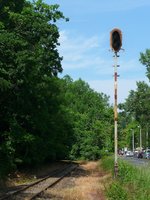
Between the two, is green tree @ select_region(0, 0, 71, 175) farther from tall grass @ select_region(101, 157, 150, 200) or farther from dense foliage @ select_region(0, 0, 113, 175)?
tall grass @ select_region(101, 157, 150, 200)

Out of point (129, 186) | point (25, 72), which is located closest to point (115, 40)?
point (129, 186)

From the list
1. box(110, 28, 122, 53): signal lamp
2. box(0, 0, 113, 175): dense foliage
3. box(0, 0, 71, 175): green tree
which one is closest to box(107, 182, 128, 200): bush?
box(110, 28, 122, 53): signal lamp

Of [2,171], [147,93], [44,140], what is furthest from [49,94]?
[147,93]

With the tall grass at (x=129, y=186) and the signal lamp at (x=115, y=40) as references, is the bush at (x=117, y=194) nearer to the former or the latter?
the tall grass at (x=129, y=186)

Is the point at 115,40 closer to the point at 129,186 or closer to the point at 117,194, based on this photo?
the point at 129,186

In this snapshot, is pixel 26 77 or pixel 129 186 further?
pixel 26 77

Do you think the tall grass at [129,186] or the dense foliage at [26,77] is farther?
the dense foliage at [26,77]

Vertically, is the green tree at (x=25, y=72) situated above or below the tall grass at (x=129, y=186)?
above

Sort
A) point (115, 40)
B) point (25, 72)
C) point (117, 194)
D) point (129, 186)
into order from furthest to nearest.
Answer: point (25, 72) → point (115, 40) → point (129, 186) → point (117, 194)

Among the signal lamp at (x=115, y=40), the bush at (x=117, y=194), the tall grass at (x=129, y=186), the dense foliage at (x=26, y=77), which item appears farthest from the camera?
the dense foliage at (x=26, y=77)

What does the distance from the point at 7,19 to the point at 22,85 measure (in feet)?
17.1

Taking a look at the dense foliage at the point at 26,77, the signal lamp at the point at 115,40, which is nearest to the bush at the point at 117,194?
the signal lamp at the point at 115,40

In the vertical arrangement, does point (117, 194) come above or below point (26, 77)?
below

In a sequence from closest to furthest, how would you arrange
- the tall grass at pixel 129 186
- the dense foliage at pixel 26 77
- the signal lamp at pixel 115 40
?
the tall grass at pixel 129 186 < the signal lamp at pixel 115 40 < the dense foliage at pixel 26 77
